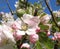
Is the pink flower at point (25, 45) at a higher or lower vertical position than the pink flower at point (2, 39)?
lower

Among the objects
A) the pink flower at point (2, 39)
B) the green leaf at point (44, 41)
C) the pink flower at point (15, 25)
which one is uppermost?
the pink flower at point (15, 25)

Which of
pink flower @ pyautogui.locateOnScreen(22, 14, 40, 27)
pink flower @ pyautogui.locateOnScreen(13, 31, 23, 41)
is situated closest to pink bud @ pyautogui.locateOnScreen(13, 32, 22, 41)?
pink flower @ pyautogui.locateOnScreen(13, 31, 23, 41)

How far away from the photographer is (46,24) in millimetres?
1672

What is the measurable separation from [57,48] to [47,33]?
0.50m

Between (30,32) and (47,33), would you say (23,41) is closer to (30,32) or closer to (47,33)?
(30,32)

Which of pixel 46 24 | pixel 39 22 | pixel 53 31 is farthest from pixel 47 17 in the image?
pixel 53 31

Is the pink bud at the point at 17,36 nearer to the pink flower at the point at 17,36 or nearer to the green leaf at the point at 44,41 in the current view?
the pink flower at the point at 17,36

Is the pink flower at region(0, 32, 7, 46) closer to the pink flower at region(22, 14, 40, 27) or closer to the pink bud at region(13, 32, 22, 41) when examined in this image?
the pink bud at region(13, 32, 22, 41)

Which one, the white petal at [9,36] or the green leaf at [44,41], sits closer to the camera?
the white petal at [9,36]

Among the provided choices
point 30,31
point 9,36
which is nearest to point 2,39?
point 9,36

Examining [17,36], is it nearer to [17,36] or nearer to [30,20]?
[17,36]

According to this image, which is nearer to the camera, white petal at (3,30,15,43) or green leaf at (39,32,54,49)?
white petal at (3,30,15,43)

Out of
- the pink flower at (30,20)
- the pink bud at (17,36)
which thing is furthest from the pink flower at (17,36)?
the pink flower at (30,20)

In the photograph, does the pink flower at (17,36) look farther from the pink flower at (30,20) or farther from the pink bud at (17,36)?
the pink flower at (30,20)
